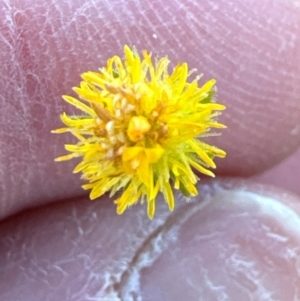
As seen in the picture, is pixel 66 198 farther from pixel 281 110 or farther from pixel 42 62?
pixel 281 110

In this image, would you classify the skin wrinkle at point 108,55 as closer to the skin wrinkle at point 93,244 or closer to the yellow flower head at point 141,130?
the skin wrinkle at point 93,244

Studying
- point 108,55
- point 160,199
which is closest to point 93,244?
point 160,199

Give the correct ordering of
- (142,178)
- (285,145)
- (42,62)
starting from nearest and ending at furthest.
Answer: (142,178)
(42,62)
(285,145)

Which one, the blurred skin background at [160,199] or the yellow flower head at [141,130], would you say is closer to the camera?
the yellow flower head at [141,130]

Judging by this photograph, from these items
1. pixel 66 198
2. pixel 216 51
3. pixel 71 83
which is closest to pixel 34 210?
pixel 66 198

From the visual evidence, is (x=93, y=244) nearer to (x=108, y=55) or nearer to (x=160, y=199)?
(x=160, y=199)

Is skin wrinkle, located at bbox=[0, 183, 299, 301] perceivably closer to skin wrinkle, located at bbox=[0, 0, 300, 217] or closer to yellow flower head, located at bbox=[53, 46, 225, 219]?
skin wrinkle, located at bbox=[0, 0, 300, 217]

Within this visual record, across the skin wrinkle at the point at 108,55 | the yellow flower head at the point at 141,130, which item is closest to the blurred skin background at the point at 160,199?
the skin wrinkle at the point at 108,55
